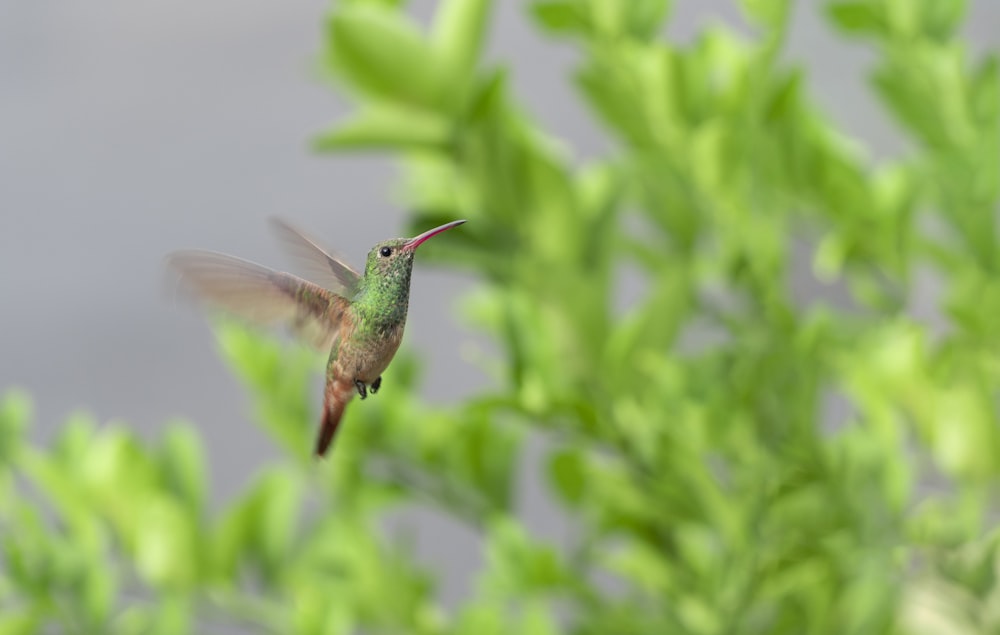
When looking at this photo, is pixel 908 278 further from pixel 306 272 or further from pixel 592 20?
pixel 306 272

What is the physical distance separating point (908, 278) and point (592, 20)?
21cm

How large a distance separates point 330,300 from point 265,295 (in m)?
0.02

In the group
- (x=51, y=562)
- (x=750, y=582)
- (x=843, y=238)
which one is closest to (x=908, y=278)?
(x=843, y=238)

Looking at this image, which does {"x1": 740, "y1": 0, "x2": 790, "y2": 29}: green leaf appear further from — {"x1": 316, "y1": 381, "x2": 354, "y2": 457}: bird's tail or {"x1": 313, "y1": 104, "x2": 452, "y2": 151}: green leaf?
{"x1": 316, "y1": 381, "x2": 354, "y2": 457}: bird's tail

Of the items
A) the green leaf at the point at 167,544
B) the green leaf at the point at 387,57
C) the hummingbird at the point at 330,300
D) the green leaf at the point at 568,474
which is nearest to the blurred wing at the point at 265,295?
the hummingbird at the point at 330,300

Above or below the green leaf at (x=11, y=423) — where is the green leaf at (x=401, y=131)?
above

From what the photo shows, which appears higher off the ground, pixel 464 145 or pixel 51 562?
pixel 464 145

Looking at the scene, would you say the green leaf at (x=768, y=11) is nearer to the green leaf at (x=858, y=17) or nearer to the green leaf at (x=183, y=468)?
the green leaf at (x=858, y=17)

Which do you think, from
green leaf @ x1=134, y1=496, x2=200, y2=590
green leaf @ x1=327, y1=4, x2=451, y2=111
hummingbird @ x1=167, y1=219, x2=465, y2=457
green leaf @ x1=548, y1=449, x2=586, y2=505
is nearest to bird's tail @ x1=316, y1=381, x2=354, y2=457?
hummingbird @ x1=167, y1=219, x2=465, y2=457

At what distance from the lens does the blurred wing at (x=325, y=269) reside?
0.21 metres

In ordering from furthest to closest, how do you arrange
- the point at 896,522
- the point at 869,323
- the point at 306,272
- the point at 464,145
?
the point at 869,323
the point at 896,522
the point at 464,145
the point at 306,272

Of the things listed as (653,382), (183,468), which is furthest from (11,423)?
(653,382)

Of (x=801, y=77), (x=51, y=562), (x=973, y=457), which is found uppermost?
(x=801, y=77)

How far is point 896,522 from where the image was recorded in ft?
1.65
